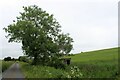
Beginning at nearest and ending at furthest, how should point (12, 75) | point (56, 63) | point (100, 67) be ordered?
point (12, 75), point (100, 67), point (56, 63)

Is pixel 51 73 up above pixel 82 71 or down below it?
below

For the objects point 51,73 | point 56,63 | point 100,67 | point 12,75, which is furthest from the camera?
point 56,63

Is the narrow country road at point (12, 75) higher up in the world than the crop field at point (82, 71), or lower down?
lower down

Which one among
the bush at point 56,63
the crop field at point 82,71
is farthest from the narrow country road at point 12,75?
the bush at point 56,63

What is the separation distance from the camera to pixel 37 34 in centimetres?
6144

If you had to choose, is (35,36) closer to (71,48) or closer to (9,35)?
(9,35)

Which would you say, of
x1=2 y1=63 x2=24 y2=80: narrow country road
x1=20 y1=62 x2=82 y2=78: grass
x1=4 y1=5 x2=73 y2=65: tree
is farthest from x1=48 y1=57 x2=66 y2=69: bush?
x1=20 y1=62 x2=82 y2=78: grass

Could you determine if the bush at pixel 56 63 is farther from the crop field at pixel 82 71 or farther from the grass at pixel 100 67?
the crop field at pixel 82 71

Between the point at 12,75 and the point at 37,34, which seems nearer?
the point at 12,75

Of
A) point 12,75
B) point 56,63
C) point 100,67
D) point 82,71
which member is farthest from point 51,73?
point 56,63

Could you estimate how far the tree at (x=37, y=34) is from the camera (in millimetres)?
60938

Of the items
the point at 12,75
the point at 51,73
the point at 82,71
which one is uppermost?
the point at 82,71

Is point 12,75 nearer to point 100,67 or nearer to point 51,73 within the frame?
point 51,73

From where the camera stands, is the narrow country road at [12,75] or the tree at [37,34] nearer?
the narrow country road at [12,75]
